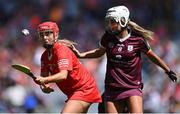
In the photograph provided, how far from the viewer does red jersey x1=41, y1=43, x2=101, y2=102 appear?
32.1ft

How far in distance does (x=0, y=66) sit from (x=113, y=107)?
274 inches

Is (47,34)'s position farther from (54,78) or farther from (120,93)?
(120,93)

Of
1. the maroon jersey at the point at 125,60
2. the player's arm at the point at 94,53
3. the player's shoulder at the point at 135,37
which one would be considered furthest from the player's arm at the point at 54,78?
the player's shoulder at the point at 135,37

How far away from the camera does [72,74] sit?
992 centimetres

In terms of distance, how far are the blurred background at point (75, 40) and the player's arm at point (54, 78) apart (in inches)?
205

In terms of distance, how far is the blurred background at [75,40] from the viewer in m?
15.3

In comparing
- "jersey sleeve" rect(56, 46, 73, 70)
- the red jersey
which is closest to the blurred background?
the red jersey

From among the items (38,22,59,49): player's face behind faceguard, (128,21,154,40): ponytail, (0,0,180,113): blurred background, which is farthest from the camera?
(0,0,180,113): blurred background

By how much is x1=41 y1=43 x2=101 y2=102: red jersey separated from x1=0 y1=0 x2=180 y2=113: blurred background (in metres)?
4.69

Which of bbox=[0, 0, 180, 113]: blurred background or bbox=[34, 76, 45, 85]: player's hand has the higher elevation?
bbox=[34, 76, 45, 85]: player's hand

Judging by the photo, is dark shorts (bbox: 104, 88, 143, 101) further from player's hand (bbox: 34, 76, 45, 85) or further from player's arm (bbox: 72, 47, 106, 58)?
player's hand (bbox: 34, 76, 45, 85)

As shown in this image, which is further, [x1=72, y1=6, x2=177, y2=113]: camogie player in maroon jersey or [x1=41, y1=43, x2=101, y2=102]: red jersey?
[x1=72, y1=6, x2=177, y2=113]: camogie player in maroon jersey

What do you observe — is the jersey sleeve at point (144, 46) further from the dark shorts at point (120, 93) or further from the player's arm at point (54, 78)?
the player's arm at point (54, 78)

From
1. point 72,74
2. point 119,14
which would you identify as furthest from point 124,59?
point 72,74
